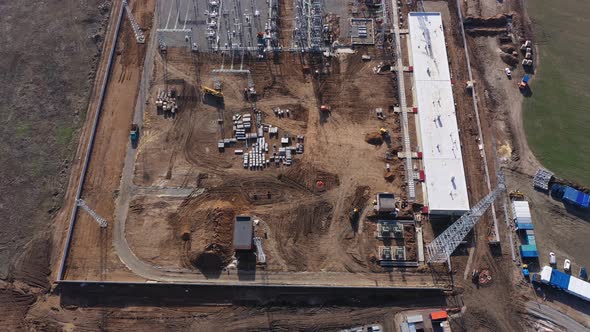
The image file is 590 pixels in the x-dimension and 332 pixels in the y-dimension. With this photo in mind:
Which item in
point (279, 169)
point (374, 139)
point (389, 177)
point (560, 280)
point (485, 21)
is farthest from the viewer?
point (485, 21)

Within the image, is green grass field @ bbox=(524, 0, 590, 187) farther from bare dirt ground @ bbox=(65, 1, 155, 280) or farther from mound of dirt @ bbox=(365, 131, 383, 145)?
bare dirt ground @ bbox=(65, 1, 155, 280)

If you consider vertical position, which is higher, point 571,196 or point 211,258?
point 571,196

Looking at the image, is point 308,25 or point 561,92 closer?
point 561,92

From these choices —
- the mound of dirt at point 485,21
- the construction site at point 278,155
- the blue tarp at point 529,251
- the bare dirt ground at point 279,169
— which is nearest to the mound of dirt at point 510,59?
the mound of dirt at point 485,21

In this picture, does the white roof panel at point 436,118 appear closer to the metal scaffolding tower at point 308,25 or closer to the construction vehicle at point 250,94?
the metal scaffolding tower at point 308,25

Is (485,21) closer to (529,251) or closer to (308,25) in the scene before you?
(308,25)

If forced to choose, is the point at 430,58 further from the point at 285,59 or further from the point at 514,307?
the point at 514,307

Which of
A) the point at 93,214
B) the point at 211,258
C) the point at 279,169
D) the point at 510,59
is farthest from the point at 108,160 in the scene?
the point at 510,59
